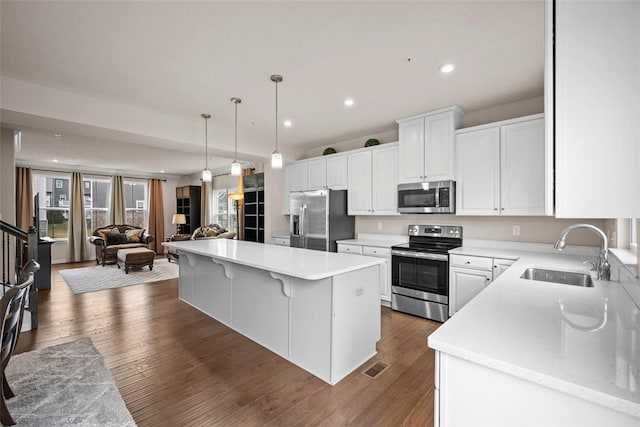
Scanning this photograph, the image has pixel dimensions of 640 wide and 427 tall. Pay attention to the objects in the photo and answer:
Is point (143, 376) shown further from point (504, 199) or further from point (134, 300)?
point (504, 199)

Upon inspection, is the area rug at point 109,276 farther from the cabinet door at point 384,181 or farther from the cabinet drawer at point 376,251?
the cabinet door at point 384,181

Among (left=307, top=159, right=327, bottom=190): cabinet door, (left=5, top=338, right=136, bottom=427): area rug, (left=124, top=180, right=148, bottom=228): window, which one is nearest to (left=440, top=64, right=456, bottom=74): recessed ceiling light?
(left=307, top=159, right=327, bottom=190): cabinet door

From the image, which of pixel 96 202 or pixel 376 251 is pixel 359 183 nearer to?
pixel 376 251

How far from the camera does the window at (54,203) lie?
7.77 meters

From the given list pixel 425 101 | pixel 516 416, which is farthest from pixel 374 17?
pixel 516 416

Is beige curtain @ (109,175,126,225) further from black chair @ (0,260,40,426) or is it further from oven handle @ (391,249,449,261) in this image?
oven handle @ (391,249,449,261)

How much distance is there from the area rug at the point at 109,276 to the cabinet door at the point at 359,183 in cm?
401

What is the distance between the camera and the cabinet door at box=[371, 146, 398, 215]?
13.7 feet

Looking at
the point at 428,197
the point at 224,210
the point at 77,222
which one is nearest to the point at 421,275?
the point at 428,197

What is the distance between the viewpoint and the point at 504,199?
3.24 metres

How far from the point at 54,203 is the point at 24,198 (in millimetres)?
838

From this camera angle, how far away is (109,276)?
602 centimetres

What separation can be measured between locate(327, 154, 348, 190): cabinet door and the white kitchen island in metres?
2.14

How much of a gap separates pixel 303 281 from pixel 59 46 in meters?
2.68
